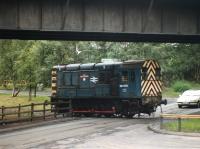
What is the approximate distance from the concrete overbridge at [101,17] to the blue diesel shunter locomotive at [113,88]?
12.4 ft

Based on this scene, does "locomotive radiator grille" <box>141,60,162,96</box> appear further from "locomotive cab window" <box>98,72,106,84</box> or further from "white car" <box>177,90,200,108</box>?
"white car" <box>177,90,200,108</box>

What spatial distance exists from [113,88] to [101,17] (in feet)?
22.4

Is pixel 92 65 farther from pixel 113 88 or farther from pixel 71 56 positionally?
pixel 71 56

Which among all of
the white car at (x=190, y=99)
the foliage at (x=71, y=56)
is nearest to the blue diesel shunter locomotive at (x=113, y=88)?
the white car at (x=190, y=99)

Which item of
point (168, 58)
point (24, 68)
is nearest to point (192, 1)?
point (24, 68)

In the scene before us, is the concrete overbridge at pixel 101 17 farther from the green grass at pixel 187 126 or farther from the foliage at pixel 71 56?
the foliage at pixel 71 56

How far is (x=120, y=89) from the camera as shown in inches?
1394

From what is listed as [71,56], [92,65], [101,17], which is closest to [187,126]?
[101,17]

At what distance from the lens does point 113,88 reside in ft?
118

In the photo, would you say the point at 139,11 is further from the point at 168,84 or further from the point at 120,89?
the point at 168,84

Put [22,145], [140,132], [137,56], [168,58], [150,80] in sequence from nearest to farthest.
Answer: [22,145]
[140,132]
[150,80]
[137,56]
[168,58]

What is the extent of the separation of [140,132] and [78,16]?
8.28 m

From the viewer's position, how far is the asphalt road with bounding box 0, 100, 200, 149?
19.6 m

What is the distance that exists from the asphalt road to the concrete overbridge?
5434 millimetres
